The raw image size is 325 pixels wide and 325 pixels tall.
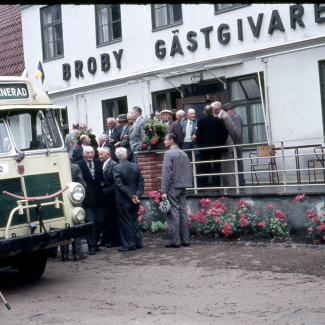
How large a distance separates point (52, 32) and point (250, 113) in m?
9.69

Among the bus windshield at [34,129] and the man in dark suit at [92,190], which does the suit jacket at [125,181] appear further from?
the bus windshield at [34,129]

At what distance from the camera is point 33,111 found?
923 centimetres

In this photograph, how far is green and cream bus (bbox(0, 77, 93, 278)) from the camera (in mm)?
8172

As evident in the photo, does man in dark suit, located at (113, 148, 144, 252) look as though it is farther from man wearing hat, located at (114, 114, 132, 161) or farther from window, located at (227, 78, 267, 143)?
window, located at (227, 78, 267, 143)

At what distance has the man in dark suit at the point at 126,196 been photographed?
12.1 m

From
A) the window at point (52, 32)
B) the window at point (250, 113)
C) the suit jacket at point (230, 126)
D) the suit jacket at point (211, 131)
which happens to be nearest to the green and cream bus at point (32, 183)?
the suit jacket at point (211, 131)

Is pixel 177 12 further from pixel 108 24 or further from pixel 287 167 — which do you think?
pixel 287 167

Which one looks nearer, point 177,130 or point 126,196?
point 126,196

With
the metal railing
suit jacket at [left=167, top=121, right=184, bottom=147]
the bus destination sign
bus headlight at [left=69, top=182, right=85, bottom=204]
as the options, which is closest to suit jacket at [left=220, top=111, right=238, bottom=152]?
the metal railing

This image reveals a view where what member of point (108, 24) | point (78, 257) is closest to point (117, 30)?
point (108, 24)

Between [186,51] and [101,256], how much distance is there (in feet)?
28.5

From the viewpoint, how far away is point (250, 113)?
682 inches

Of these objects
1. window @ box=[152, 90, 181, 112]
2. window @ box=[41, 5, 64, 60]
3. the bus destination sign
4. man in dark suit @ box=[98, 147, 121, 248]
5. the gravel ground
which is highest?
window @ box=[41, 5, 64, 60]

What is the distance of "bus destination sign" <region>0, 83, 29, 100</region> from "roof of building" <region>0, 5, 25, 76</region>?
16.6 metres
